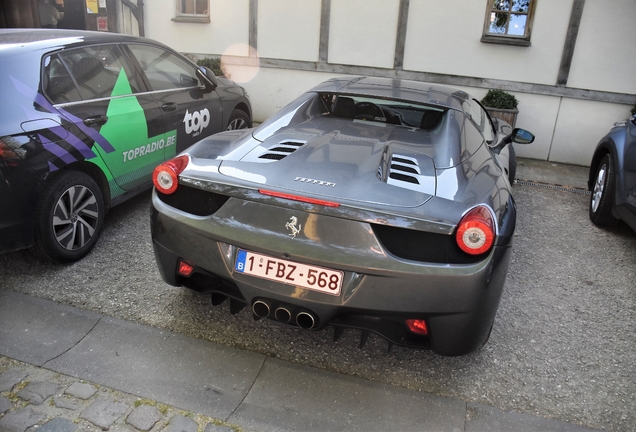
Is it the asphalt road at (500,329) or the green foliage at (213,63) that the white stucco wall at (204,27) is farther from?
the asphalt road at (500,329)

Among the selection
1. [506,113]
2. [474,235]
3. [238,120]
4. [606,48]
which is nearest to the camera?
[474,235]

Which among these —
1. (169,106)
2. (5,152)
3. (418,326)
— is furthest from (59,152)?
(418,326)

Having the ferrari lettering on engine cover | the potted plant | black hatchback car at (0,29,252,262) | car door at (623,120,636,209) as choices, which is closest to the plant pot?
the potted plant

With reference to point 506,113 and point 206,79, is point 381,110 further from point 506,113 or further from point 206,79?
point 506,113

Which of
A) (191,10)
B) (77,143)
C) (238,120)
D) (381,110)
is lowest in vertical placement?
(238,120)

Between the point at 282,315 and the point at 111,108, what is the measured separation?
2.47 metres

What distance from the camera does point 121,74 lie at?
4285 millimetres

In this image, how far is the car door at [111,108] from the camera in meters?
3.69

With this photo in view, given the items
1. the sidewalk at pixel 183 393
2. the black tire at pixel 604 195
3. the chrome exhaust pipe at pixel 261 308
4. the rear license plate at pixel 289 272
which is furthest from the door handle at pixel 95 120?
the black tire at pixel 604 195

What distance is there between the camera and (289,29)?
29.3ft

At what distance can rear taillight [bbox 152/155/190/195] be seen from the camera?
2.68 m

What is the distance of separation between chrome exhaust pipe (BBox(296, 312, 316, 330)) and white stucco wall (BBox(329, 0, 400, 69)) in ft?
22.8

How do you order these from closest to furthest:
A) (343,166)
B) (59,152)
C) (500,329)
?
1. (343,166)
2. (500,329)
3. (59,152)

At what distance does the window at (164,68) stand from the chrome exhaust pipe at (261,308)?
113 inches
